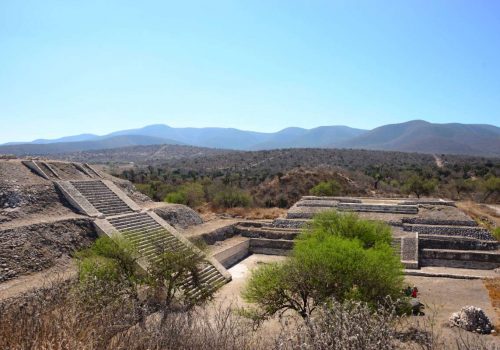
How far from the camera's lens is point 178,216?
24.5m

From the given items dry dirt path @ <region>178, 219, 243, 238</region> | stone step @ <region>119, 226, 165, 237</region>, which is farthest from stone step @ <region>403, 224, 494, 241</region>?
stone step @ <region>119, 226, 165, 237</region>

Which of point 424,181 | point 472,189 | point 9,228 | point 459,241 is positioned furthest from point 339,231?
point 472,189

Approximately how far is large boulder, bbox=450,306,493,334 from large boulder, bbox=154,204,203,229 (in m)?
15.3

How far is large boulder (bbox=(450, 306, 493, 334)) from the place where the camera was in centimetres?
1173

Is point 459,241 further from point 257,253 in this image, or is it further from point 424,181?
point 424,181

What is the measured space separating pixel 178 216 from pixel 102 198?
4.47 metres

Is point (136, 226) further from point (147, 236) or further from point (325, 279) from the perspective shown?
point (325, 279)

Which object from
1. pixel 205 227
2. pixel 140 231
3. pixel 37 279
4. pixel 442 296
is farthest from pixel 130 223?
pixel 442 296

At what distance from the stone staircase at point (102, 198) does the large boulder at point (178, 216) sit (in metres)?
2.11

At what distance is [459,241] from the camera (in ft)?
71.2

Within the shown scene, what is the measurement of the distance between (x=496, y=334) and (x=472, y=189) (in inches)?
1387

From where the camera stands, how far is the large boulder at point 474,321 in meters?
11.7

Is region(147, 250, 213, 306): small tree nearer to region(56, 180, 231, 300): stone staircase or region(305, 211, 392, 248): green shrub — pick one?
region(56, 180, 231, 300): stone staircase

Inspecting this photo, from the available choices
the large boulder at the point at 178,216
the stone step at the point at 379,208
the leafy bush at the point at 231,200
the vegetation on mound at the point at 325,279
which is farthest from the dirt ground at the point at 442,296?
the leafy bush at the point at 231,200
